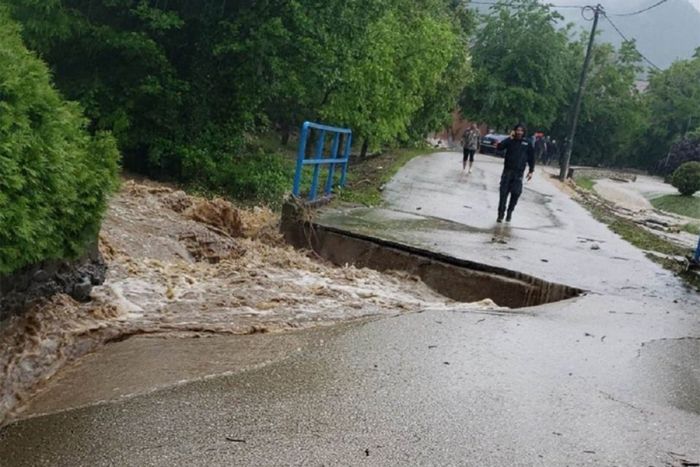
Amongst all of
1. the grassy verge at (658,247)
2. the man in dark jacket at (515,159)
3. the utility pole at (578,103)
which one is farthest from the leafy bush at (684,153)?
the man in dark jacket at (515,159)

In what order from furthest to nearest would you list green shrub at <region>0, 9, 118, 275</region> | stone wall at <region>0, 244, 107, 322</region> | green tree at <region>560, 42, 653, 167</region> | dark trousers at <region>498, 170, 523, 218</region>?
green tree at <region>560, 42, 653, 167</region>
dark trousers at <region>498, 170, 523, 218</region>
stone wall at <region>0, 244, 107, 322</region>
green shrub at <region>0, 9, 118, 275</region>

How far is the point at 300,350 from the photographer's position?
4473mm

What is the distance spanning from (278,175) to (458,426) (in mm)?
10895

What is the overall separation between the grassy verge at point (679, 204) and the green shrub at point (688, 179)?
1.01ft

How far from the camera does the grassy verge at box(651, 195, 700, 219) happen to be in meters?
25.3

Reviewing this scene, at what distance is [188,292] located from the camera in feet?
19.4

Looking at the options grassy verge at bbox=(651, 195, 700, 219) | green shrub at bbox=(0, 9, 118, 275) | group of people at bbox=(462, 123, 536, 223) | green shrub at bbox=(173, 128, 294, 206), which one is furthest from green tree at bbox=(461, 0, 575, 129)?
green shrub at bbox=(0, 9, 118, 275)

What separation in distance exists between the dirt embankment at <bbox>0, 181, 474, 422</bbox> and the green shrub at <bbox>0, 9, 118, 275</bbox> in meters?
0.51

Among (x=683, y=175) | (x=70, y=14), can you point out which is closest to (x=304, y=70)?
(x=70, y=14)

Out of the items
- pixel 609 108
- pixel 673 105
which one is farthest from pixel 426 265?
pixel 673 105

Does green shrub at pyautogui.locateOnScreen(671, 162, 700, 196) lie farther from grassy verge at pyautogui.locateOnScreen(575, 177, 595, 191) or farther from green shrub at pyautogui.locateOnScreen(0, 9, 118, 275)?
green shrub at pyautogui.locateOnScreen(0, 9, 118, 275)

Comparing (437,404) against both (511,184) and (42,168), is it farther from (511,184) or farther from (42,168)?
(511,184)

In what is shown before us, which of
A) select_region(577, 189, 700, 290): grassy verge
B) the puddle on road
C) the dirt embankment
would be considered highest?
select_region(577, 189, 700, 290): grassy verge

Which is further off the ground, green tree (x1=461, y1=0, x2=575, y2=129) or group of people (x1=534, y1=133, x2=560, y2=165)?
green tree (x1=461, y1=0, x2=575, y2=129)
